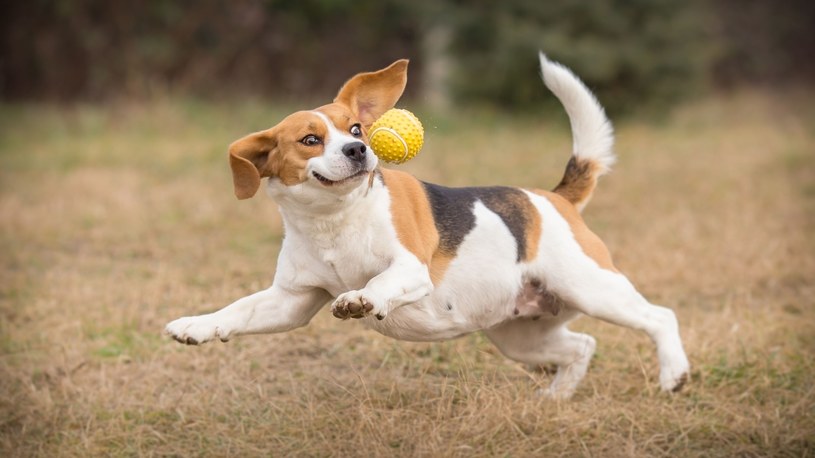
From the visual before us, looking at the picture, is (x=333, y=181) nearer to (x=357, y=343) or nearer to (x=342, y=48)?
(x=357, y=343)

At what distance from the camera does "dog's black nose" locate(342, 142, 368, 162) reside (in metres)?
4.02

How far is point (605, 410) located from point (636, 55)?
12.3 m

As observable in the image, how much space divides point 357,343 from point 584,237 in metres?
1.67

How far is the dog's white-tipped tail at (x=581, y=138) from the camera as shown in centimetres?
539

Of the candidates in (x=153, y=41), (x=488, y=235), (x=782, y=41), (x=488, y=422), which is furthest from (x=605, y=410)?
(x=782, y=41)

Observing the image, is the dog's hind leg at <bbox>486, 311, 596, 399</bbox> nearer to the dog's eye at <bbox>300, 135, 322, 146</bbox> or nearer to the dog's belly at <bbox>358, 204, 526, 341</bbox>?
the dog's belly at <bbox>358, 204, 526, 341</bbox>

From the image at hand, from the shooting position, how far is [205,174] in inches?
467

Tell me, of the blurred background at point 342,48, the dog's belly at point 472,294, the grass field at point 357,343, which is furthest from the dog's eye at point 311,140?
the blurred background at point 342,48

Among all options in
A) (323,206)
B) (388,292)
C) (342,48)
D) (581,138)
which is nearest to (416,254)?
(388,292)

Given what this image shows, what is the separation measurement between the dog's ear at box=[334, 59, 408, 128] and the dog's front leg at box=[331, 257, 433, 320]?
0.84m

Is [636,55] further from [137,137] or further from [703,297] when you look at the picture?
[703,297]

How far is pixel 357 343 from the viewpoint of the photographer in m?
5.92

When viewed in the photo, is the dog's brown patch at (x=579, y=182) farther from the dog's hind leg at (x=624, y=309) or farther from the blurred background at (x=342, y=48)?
the blurred background at (x=342, y=48)

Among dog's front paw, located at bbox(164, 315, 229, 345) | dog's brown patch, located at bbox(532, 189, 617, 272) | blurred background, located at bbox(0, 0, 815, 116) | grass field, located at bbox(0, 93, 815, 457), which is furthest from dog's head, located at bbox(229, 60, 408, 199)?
blurred background, located at bbox(0, 0, 815, 116)
